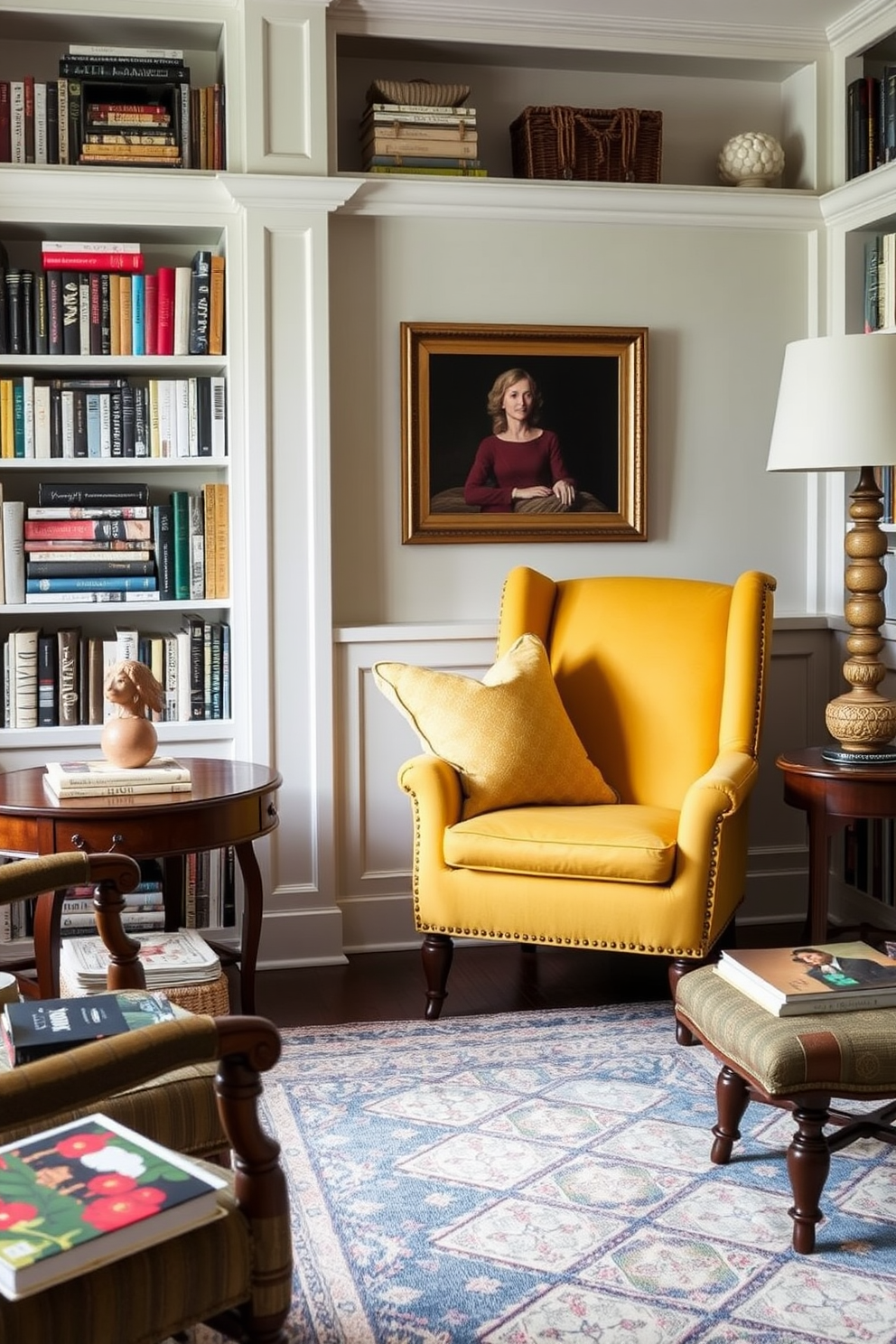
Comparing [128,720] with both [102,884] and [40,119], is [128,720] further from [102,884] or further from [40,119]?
[40,119]

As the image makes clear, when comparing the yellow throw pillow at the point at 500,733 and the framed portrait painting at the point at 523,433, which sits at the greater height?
the framed portrait painting at the point at 523,433

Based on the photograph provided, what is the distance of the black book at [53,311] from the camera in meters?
Answer: 3.76

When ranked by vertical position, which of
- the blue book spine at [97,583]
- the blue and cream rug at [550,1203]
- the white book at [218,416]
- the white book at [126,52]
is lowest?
the blue and cream rug at [550,1203]

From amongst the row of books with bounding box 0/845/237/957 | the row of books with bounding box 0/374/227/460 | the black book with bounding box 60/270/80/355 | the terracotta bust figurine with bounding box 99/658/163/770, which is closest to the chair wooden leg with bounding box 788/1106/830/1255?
the terracotta bust figurine with bounding box 99/658/163/770

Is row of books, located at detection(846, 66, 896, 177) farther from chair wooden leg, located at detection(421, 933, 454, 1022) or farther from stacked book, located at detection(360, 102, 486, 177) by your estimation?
chair wooden leg, located at detection(421, 933, 454, 1022)

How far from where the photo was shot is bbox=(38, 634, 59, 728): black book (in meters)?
3.82

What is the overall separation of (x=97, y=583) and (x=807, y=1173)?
2419 millimetres

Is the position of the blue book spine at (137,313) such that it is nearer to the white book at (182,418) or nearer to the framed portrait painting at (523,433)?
the white book at (182,418)

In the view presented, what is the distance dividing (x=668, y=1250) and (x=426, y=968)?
128cm

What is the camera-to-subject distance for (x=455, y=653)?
13.5 ft

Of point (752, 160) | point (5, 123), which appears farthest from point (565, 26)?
point (5, 123)

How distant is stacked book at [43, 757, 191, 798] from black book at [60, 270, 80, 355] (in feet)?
4.03

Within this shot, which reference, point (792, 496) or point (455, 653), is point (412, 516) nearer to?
point (455, 653)

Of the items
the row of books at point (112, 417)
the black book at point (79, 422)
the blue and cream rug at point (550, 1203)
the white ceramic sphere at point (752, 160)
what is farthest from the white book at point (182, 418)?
the white ceramic sphere at point (752, 160)
